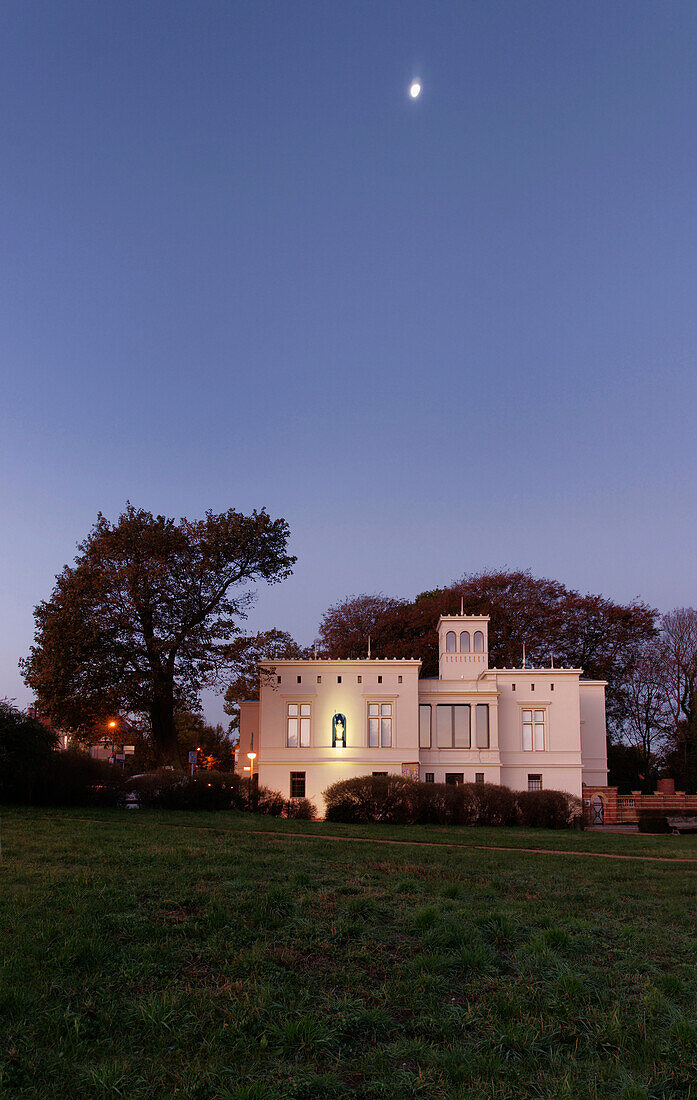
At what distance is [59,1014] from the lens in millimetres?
5707

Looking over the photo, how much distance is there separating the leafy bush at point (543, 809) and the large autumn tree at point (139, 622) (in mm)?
12930

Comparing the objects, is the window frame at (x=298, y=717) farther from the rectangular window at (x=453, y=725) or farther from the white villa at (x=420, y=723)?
the rectangular window at (x=453, y=725)

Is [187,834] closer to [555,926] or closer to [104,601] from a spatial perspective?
[555,926]

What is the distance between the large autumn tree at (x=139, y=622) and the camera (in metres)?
31.4

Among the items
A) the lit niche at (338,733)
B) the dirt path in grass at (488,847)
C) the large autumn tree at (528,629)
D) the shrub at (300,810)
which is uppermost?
the large autumn tree at (528,629)

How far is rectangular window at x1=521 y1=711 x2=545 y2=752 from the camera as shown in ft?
118

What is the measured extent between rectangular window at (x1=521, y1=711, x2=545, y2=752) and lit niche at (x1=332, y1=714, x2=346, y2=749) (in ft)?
26.5

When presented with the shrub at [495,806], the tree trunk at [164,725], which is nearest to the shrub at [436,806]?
the shrub at [495,806]

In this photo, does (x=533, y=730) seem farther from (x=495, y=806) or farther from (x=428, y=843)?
(x=428, y=843)

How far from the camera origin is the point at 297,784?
114 feet

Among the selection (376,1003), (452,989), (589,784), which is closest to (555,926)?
(452,989)

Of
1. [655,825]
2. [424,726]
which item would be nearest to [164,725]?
[424,726]

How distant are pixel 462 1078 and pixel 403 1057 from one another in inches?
17.7

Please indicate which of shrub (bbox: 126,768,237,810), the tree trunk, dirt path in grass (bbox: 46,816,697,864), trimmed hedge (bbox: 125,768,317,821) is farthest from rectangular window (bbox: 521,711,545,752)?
dirt path in grass (bbox: 46,816,697,864)
